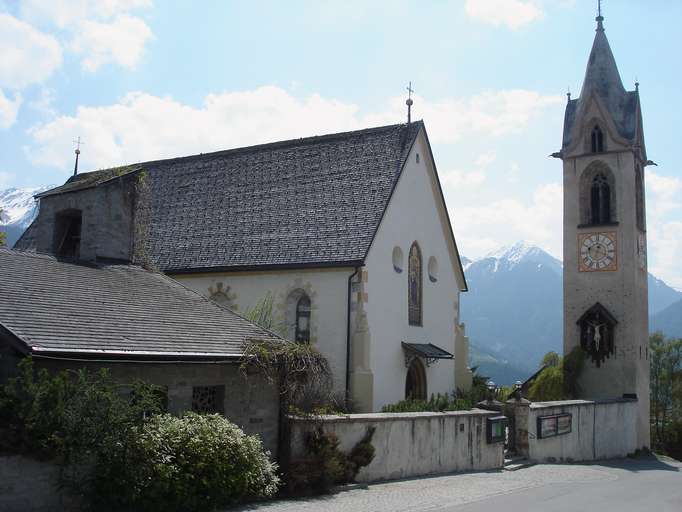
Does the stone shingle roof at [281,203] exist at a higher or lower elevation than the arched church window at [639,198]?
lower

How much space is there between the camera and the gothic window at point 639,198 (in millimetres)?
40000

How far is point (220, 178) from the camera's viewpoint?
1184 inches

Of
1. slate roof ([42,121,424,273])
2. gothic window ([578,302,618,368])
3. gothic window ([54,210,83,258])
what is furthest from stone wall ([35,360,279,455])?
gothic window ([578,302,618,368])

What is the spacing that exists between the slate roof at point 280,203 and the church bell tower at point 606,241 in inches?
619

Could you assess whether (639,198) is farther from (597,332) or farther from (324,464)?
(324,464)

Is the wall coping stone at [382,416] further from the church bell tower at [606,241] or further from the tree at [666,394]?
the tree at [666,394]

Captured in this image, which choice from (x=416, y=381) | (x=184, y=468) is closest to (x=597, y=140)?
(x=416, y=381)

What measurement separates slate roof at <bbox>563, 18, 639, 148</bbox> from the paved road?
24.3 meters

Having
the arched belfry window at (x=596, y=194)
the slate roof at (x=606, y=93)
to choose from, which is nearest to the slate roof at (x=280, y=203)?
the arched belfry window at (x=596, y=194)

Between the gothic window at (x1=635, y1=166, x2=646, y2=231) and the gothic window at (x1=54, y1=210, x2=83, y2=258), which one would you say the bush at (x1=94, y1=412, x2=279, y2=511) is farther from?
the gothic window at (x1=635, y1=166, x2=646, y2=231)

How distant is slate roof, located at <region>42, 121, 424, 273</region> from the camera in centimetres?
2502

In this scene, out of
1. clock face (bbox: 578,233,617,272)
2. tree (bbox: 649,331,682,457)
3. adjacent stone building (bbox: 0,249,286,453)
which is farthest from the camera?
tree (bbox: 649,331,682,457)

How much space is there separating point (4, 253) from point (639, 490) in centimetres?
1412

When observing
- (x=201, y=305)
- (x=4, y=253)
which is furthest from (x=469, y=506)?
(x=4, y=253)
